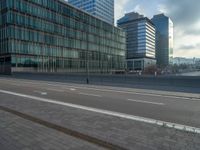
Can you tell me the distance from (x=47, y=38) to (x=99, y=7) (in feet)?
239

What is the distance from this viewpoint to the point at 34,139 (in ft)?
15.7

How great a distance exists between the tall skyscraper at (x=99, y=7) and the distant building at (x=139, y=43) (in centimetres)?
1435

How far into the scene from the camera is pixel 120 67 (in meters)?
102

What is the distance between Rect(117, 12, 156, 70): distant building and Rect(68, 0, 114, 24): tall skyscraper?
1435cm

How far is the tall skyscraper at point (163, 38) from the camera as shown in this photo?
543ft

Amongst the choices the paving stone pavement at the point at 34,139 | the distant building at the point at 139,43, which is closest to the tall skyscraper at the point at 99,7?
the distant building at the point at 139,43

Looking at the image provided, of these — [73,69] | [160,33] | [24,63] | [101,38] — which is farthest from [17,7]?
[160,33]

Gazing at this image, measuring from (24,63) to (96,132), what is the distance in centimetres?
5306

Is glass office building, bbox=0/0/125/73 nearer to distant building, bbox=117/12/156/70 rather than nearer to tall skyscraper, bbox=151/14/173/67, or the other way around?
distant building, bbox=117/12/156/70

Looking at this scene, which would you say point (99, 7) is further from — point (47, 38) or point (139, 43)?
point (47, 38)

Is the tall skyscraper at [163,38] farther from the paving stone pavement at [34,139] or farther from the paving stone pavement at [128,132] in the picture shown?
the paving stone pavement at [34,139]

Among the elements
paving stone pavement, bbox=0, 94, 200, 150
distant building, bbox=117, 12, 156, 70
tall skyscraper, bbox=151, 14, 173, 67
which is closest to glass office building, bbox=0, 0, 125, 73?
paving stone pavement, bbox=0, 94, 200, 150

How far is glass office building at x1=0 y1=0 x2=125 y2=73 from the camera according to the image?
171ft

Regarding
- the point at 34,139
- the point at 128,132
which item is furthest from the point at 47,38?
the point at 128,132
